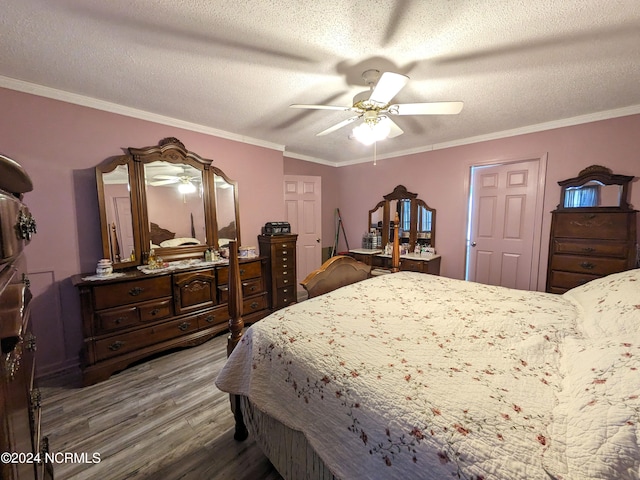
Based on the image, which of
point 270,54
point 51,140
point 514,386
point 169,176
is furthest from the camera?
point 169,176

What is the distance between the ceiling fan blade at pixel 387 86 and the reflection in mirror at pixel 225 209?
6.80 feet

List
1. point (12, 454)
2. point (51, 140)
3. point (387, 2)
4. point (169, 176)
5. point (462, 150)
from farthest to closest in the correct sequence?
point (462, 150) < point (169, 176) < point (51, 140) < point (387, 2) < point (12, 454)

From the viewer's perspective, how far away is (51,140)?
2092mm

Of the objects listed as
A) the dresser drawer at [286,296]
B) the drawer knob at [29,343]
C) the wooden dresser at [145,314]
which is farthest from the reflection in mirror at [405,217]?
the drawer knob at [29,343]

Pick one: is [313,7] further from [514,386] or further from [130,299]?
[130,299]

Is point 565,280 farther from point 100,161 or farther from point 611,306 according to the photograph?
point 100,161

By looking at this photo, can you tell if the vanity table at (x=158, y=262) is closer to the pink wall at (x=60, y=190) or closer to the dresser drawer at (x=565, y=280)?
the pink wall at (x=60, y=190)

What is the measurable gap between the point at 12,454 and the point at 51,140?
8.45 feet

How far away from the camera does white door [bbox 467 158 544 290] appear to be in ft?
10.0

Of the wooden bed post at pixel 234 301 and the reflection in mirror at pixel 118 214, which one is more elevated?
the reflection in mirror at pixel 118 214

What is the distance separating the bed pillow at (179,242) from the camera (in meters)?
2.73

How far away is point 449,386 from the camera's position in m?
0.86

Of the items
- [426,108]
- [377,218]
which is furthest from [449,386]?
[377,218]

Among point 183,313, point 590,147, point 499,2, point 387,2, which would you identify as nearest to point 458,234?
point 590,147
